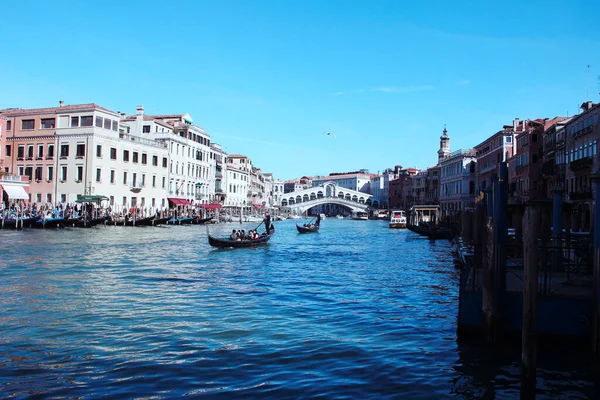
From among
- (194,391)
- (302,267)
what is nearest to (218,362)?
(194,391)

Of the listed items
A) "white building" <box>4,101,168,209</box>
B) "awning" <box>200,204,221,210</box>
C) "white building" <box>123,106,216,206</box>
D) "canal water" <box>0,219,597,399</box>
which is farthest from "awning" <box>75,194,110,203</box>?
"canal water" <box>0,219,597,399</box>

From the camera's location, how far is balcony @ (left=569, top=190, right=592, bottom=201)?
20.5 meters

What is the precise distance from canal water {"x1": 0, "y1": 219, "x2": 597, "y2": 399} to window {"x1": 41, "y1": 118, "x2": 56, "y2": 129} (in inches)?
842

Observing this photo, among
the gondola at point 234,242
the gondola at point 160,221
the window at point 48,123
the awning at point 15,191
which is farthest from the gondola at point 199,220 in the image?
the gondola at point 234,242

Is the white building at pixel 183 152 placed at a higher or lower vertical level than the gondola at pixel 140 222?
higher

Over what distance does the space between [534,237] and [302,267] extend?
9.94 meters

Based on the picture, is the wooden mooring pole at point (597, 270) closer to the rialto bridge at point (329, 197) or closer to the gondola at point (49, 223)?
the gondola at point (49, 223)

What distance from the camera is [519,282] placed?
6859mm

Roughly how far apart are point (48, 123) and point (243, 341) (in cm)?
2936

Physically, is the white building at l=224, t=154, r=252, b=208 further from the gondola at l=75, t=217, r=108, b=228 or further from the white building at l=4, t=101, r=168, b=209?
the gondola at l=75, t=217, r=108, b=228

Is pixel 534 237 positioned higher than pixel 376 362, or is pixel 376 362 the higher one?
pixel 534 237

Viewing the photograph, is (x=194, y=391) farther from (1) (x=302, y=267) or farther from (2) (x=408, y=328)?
(1) (x=302, y=267)

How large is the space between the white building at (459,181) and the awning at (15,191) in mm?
31566

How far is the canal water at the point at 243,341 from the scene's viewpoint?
489cm
